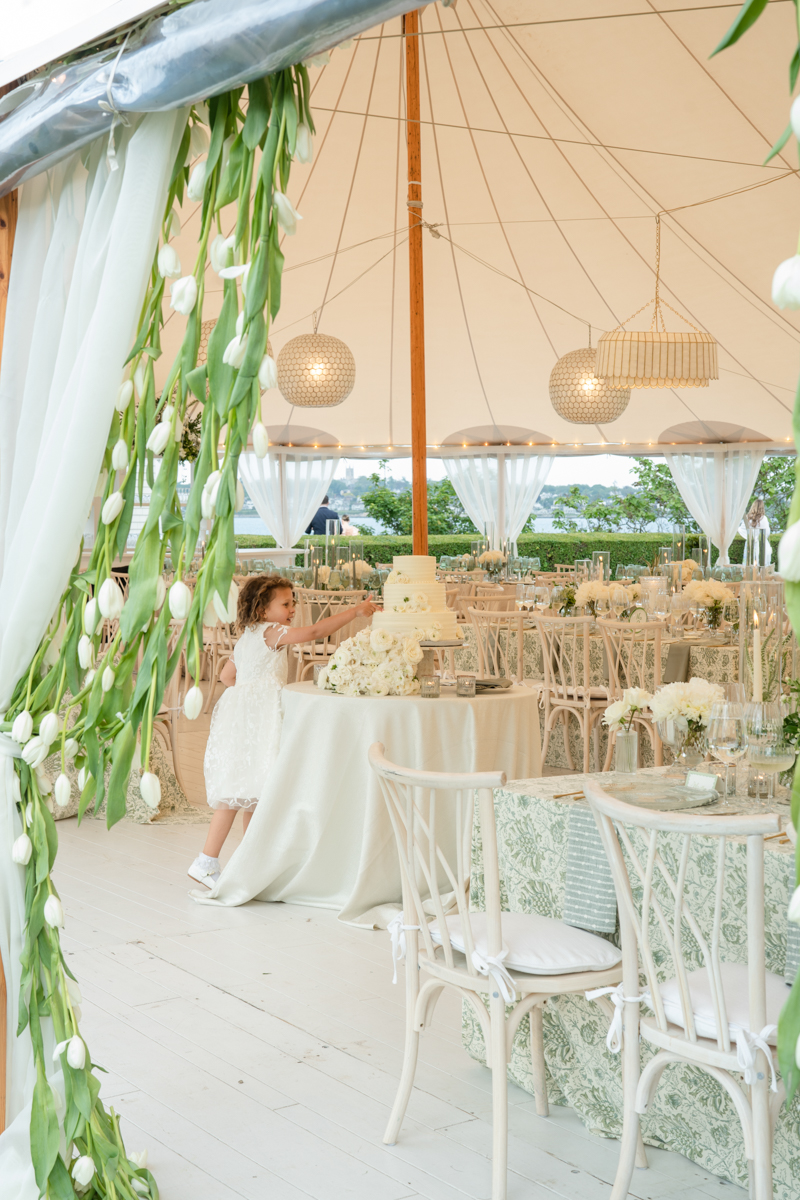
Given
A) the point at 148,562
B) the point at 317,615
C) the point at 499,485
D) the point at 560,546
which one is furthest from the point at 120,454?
the point at 560,546

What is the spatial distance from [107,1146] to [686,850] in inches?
49.9

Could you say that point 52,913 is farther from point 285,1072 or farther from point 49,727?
point 285,1072

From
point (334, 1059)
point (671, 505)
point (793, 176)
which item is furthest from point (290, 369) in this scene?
point (671, 505)

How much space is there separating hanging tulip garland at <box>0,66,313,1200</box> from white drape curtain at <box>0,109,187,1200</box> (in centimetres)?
4

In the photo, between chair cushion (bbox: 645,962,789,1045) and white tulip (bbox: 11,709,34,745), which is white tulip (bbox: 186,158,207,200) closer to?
white tulip (bbox: 11,709,34,745)

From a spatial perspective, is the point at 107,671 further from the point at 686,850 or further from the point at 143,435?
the point at 686,850

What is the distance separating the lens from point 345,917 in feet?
15.4

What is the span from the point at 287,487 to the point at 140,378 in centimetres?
1475

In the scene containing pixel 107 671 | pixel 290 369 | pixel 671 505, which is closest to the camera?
pixel 107 671

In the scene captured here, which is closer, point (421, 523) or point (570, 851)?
point (570, 851)

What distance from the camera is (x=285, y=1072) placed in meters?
3.35

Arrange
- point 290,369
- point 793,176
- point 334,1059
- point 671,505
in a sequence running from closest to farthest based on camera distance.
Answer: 1. point 334,1059
2. point 793,176
3. point 290,369
4. point 671,505

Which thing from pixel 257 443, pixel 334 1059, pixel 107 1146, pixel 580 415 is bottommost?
pixel 334 1059

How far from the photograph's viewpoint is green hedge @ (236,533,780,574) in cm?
1747
